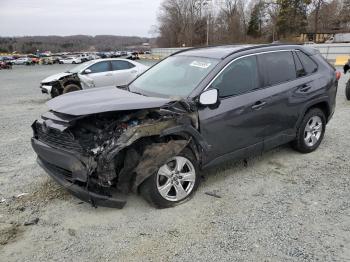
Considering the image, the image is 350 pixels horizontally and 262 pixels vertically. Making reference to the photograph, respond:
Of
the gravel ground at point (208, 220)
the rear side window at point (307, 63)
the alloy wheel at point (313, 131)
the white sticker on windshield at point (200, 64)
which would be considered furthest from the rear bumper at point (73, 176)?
the rear side window at point (307, 63)

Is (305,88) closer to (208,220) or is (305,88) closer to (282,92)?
(282,92)

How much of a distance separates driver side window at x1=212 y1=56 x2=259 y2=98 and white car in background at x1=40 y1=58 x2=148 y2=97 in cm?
789

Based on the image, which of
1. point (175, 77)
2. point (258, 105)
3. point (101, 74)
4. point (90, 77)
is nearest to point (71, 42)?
point (101, 74)

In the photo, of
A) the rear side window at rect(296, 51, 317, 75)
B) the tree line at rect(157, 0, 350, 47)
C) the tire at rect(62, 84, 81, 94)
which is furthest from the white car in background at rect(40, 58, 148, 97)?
the tree line at rect(157, 0, 350, 47)

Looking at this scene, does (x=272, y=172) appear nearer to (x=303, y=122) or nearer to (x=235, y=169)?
(x=235, y=169)

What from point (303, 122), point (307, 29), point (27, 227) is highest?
point (307, 29)

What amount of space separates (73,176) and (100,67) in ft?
30.2

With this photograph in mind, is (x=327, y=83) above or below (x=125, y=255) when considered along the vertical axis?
above

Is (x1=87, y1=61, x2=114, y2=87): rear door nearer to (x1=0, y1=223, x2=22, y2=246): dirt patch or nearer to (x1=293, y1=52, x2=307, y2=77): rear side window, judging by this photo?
(x1=293, y1=52, x2=307, y2=77): rear side window

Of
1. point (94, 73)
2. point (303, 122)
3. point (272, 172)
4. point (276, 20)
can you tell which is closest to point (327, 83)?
point (303, 122)

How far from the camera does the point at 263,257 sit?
3123 mm

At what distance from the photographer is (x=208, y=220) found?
3742 millimetres

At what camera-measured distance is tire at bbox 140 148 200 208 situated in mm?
3793

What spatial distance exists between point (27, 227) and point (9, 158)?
99.4 inches
